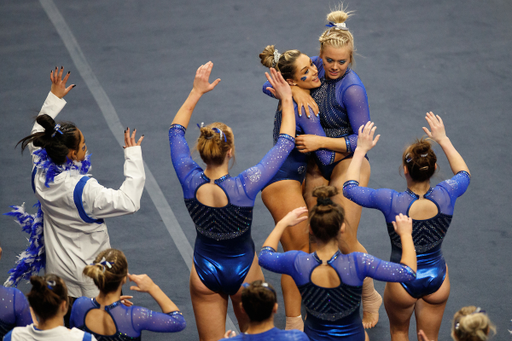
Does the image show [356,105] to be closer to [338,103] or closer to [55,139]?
[338,103]

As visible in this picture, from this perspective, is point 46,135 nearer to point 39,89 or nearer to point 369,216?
point 369,216

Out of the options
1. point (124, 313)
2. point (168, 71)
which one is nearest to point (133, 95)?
point (168, 71)

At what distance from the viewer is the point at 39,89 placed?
22.1 feet

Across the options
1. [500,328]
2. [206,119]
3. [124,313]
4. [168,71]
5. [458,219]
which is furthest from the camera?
[168,71]

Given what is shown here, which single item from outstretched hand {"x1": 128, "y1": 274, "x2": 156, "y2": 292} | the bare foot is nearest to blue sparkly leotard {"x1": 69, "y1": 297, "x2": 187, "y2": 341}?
outstretched hand {"x1": 128, "y1": 274, "x2": 156, "y2": 292}

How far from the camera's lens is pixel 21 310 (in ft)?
9.87

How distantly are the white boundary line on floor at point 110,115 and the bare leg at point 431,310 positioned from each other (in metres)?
1.34

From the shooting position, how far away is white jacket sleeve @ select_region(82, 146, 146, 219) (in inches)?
131

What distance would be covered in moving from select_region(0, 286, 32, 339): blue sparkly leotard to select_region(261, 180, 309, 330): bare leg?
1.71 metres

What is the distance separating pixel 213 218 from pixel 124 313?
705mm

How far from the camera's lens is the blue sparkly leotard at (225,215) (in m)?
3.28

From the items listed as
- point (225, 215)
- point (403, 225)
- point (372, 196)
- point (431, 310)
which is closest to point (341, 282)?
point (403, 225)

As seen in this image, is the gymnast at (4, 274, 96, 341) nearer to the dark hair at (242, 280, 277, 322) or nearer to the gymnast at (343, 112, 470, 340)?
the dark hair at (242, 280, 277, 322)

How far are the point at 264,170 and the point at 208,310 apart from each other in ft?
3.08
